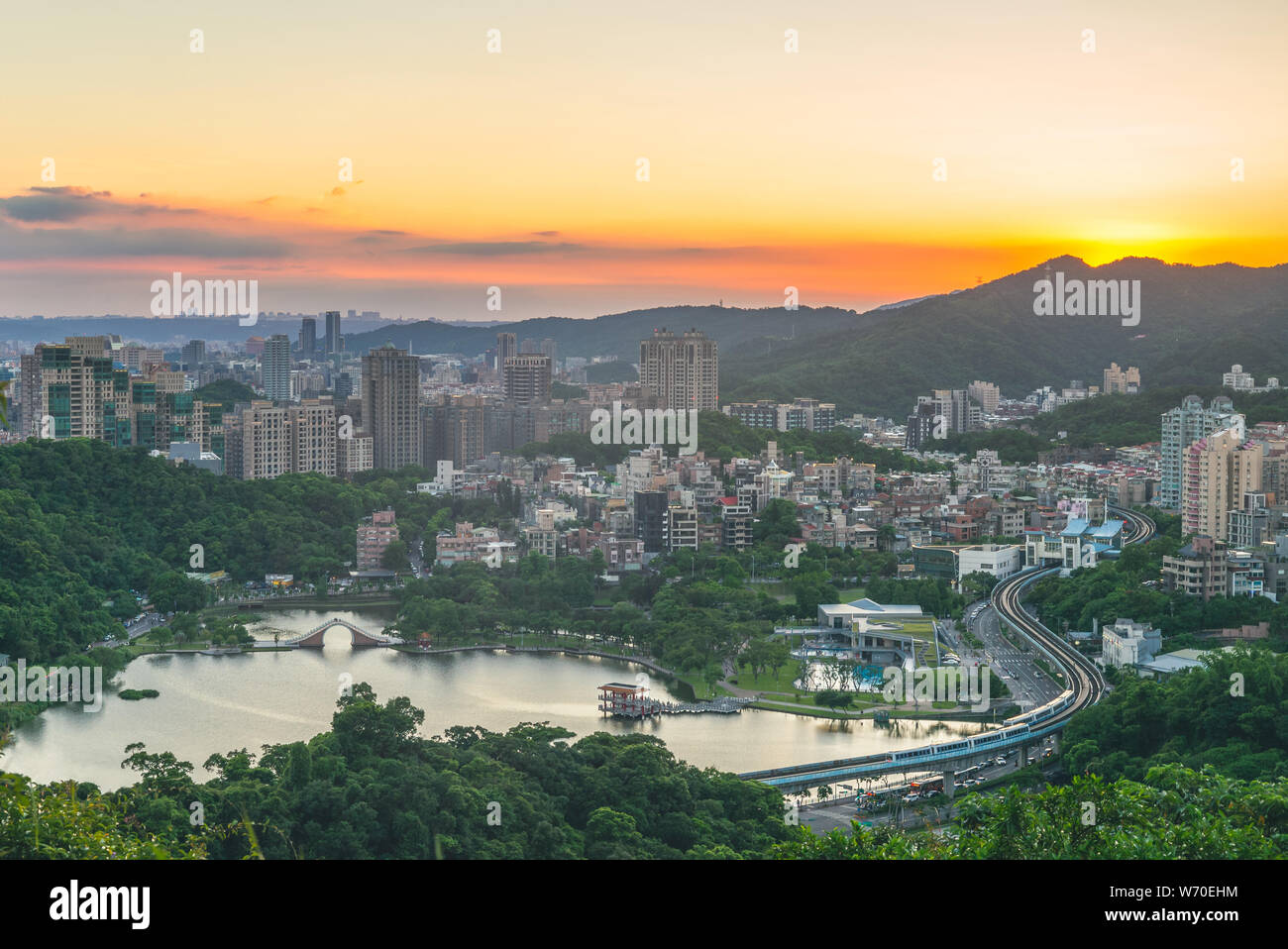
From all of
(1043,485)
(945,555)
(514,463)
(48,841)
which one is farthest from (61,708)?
(1043,485)

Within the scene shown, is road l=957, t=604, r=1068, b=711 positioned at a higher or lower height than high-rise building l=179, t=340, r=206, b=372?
lower

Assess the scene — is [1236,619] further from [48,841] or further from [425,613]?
[48,841]

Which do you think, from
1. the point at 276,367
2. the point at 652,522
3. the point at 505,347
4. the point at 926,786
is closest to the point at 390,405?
the point at 652,522

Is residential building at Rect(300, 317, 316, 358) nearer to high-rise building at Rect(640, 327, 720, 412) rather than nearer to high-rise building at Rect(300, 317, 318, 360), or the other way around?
high-rise building at Rect(300, 317, 318, 360)

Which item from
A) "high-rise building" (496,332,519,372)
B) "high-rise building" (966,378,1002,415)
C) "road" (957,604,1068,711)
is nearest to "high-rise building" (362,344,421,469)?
"high-rise building" (496,332,519,372)
